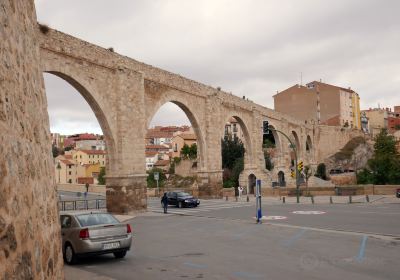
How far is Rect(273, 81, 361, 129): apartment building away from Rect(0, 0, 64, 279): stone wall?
263 ft

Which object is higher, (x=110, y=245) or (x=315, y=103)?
(x=315, y=103)

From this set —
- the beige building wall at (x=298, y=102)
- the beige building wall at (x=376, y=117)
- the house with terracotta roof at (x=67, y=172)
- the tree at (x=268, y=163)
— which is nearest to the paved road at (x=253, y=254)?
the tree at (x=268, y=163)

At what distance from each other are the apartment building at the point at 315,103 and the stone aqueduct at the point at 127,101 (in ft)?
165

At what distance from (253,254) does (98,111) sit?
46.0ft

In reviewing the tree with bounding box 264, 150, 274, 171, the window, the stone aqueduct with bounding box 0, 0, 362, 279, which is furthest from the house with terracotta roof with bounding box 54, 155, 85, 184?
the window

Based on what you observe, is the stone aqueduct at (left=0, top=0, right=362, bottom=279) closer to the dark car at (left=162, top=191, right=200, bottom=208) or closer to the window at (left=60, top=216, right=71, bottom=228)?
the dark car at (left=162, top=191, right=200, bottom=208)

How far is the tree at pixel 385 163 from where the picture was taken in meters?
43.5

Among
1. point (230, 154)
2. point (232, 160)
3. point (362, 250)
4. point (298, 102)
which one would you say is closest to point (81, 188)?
point (230, 154)

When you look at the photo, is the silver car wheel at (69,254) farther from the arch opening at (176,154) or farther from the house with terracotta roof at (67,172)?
the house with terracotta roof at (67,172)

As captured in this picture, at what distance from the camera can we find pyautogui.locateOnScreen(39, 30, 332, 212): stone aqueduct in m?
20.7

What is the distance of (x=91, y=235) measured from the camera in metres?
9.78

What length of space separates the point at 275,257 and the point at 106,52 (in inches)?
641

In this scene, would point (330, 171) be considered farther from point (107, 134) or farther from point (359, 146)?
point (107, 134)

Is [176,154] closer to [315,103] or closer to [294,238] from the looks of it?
[315,103]
